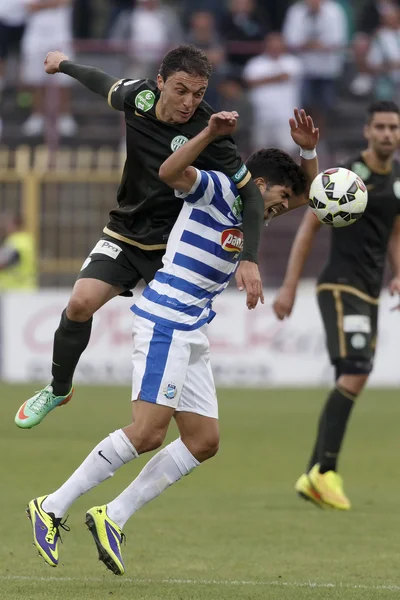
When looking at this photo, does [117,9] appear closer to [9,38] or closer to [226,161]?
[9,38]

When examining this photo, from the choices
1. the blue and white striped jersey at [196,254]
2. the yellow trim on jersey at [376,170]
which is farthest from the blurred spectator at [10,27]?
the blue and white striped jersey at [196,254]

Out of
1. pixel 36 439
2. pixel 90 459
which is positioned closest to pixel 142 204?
pixel 90 459

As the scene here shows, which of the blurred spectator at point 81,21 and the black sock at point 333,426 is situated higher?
the blurred spectator at point 81,21

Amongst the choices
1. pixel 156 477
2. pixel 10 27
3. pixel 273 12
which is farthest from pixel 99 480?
pixel 273 12

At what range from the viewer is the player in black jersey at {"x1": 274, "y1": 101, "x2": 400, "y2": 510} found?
8.48 meters

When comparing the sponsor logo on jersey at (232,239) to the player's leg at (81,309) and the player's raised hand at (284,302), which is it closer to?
the player's leg at (81,309)

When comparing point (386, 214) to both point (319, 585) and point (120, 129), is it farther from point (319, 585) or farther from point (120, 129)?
point (120, 129)

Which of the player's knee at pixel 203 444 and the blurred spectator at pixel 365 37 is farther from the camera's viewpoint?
the blurred spectator at pixel 365 37

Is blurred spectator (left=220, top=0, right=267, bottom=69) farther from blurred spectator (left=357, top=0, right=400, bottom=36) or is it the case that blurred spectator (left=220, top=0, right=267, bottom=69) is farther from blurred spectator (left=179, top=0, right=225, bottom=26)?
blurred spectator (left=357, top=0, right=400, bottom=36)

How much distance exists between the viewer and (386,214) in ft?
28.9

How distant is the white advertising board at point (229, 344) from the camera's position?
56.1 ft

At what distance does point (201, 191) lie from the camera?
5949 millimetres

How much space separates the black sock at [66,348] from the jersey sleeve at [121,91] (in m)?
1.13

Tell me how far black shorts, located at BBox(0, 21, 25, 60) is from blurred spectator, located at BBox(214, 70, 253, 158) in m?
3.50
